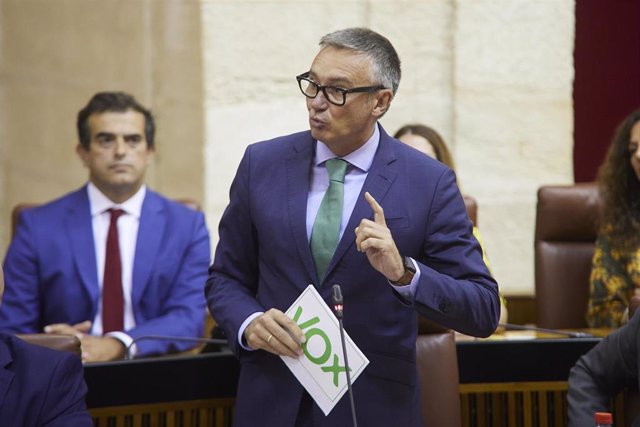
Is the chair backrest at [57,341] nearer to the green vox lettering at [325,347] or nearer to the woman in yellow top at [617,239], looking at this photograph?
the green vox lettering at [325,347]

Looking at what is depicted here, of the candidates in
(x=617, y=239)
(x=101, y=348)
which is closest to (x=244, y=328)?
(x=101, y=348)

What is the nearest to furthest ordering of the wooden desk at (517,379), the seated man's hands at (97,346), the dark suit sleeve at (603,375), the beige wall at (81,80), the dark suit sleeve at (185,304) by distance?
the dark suit sleeve at (603,375) → the wooden desk at (517,379) → the seated man's hands at (97,346) → the dark suit sleeve at (185,304) → the beige wall at (81,80)

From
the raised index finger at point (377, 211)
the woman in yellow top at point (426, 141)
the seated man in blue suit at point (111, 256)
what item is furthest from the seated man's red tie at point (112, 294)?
the raised index finger at point (377, 211)

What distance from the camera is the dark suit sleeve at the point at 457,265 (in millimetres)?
2277

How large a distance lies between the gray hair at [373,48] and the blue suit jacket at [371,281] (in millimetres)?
158

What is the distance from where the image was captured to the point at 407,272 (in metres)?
2.21

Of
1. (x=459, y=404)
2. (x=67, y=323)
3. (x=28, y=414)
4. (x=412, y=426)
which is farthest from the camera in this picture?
(x=67, y=323)

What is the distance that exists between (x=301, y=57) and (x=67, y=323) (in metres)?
1.50

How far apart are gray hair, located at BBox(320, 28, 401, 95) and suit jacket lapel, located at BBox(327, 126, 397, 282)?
15 cm

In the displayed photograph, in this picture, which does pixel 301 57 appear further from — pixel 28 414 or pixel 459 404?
pixel 28 414

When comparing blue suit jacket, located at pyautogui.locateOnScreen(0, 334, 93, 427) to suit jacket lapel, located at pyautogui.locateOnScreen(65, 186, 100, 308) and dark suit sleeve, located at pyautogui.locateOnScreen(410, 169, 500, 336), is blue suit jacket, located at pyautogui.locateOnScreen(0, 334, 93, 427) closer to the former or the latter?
dark suit sleeve, located at pyautogui.locateOnScreen(410, 169, 500, 336)

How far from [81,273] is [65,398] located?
150 centimetres

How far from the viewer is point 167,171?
4.83 meters

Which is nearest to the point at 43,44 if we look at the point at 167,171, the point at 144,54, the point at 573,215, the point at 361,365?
the point at 144,54
